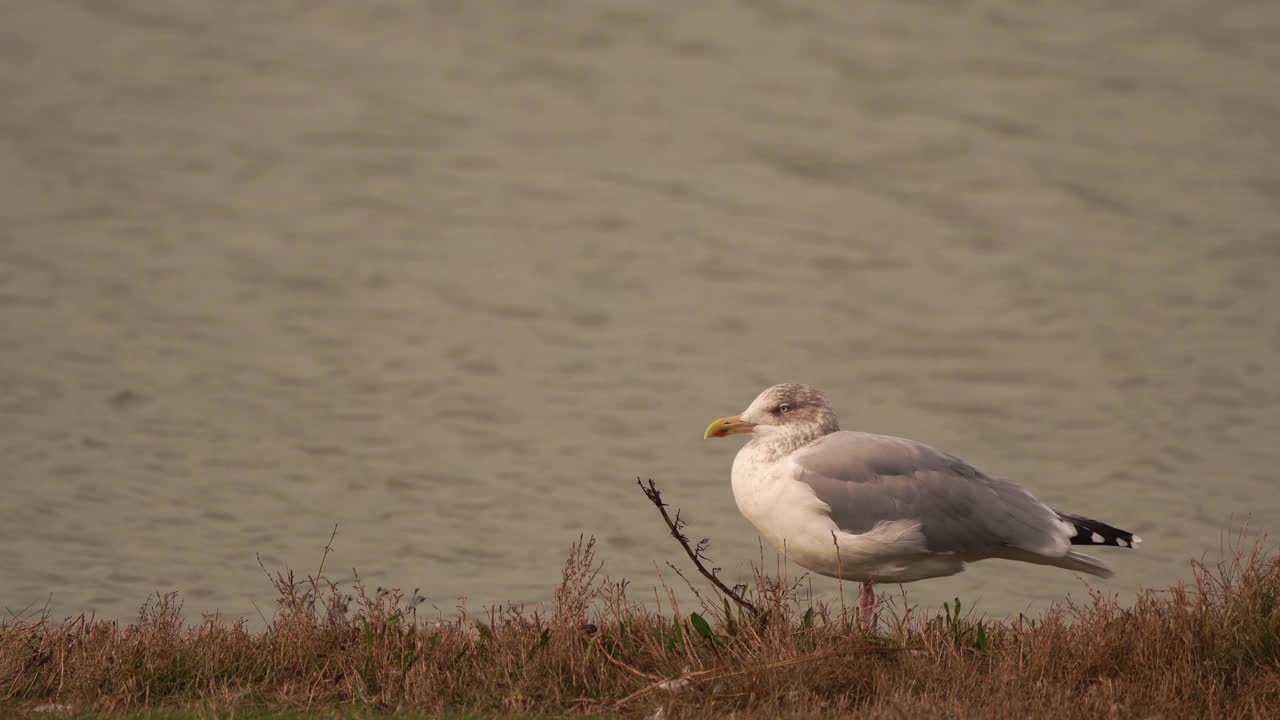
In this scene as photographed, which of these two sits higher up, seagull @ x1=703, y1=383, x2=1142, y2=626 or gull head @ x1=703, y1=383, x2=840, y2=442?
gull head @ x1=703, y1=383, x2=840, y2=442

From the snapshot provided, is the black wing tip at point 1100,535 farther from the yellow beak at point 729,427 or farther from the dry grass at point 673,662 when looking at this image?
the yellow beak at point 729,427

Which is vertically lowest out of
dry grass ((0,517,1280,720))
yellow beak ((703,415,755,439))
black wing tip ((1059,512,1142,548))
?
dry grass ((0,517,1280,720))

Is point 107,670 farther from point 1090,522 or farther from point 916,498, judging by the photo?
point 1090,522

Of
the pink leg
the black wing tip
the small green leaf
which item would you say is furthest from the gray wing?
the small green leaf

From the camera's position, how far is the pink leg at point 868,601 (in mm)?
8164

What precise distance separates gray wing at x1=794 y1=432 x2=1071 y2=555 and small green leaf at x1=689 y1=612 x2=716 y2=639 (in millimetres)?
1493

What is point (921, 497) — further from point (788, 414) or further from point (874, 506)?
point (788, 414)

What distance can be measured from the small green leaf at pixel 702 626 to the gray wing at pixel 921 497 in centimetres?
149

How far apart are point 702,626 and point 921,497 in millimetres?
2182

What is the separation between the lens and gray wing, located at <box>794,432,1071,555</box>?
8.51 m

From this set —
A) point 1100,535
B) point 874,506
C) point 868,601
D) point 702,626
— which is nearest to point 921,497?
point 874,506

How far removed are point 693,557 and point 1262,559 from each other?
3278 mm

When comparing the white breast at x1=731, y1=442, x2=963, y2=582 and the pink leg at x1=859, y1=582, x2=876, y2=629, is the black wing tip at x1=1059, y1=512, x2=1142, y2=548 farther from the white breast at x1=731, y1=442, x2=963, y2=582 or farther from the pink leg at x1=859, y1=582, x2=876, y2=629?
the pink leg at x1=859, y1=582, x2=876, y2=629

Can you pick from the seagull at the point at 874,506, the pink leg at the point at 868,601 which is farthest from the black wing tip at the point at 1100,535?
the pink leg at the point at 868,601
